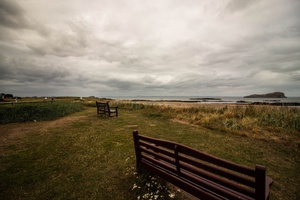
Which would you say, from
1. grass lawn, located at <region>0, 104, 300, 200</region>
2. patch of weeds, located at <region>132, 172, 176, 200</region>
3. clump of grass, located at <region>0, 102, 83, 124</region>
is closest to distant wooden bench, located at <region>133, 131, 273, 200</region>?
patch of weeds, located at <region>132, 172, 176, 200</region>

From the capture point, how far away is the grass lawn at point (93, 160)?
387 centimetres

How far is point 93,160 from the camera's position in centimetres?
551

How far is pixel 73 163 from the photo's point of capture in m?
5.29

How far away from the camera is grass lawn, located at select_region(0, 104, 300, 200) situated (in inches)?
152

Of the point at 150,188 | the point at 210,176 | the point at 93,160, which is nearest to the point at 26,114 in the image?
the point at 93,160

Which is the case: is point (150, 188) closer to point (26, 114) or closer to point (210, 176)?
point (210, 176)

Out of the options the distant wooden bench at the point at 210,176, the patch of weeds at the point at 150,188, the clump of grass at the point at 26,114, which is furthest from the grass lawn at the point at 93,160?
the clump of grass at the point at 26,114

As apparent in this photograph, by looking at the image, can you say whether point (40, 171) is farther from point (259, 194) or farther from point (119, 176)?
point (259, 194)

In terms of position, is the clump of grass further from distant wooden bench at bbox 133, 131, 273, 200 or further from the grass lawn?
distant wooden bench at bbox 133, 131, 273, 200

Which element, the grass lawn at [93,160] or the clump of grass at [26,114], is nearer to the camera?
the grass lawn at [93,160]

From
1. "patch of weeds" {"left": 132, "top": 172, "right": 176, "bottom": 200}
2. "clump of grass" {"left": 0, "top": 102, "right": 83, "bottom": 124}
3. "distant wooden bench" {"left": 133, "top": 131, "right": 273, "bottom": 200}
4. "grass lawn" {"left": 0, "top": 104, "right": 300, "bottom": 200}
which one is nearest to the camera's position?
"distant wooden bench" {"left": 133, "top": 131, "right": 273, "bottom": 200}

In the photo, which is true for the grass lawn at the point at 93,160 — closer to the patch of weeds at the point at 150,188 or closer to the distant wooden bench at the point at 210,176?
the patch of weeds at the point at 150,188

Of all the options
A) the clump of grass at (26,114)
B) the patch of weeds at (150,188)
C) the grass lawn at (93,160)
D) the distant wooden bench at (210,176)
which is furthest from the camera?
the clump of grass at (26,114)

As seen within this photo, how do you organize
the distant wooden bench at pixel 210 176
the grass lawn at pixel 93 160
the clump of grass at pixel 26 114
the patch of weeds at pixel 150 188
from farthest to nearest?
the clump of grass at pixel 26 114 → the grass lawn at pixel 93 160 → the patch of weeds at pixel 150 188 → the distant wooden bench at pixel 210 176
